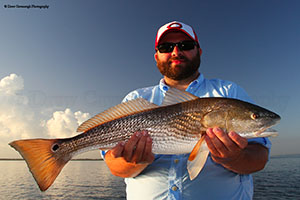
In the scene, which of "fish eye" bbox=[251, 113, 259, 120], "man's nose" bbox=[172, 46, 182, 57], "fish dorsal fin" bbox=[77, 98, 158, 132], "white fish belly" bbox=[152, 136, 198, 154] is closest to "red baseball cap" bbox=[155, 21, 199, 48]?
"man's nose" bbox=[172, 46, 182, 57]

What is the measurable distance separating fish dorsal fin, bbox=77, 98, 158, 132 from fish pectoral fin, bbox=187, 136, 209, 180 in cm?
98

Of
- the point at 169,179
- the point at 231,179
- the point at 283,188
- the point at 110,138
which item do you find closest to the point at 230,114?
the point at 231,179

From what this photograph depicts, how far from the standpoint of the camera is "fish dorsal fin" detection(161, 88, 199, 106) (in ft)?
10.9

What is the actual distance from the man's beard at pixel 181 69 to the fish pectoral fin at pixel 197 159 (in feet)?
6.74

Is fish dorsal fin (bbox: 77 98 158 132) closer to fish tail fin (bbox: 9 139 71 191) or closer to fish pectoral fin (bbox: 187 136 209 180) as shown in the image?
fish tail fin (bbox: 9 139 71 191)

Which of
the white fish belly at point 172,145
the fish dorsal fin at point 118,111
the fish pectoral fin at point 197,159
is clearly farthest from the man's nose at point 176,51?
the fish pectoral fin at point 197,159

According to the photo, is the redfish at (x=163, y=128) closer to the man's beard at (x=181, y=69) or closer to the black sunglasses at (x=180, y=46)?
the man's beard at (x=181, y=69)

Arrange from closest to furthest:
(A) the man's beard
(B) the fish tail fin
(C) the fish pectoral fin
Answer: (C) the fish pectoral fin < (B) the fish tail fin < (A) the man's beard

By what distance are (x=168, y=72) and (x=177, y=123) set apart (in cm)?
184

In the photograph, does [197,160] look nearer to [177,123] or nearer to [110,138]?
[177,123]

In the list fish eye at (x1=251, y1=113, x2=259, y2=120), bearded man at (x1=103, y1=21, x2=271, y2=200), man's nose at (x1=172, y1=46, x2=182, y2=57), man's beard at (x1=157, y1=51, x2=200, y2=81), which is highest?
man's nose at (x1=172, y1=46, x2=182, y2=57)

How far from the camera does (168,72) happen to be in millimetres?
4645

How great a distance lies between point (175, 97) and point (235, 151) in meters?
1.27

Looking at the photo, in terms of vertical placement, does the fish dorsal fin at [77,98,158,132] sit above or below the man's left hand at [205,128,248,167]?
above
